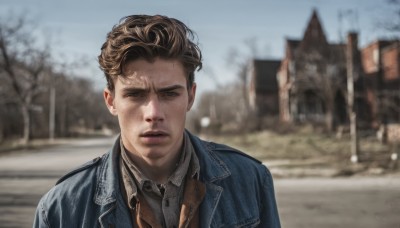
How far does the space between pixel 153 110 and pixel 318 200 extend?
840 cm

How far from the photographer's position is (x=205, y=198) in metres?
2.15

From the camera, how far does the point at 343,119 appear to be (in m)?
42.4

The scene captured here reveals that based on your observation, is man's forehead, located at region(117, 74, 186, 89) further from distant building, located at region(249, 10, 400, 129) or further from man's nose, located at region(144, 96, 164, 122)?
distant building, located at region(249, 10, 400, 129)

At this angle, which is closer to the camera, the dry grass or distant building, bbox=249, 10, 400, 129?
the dry grass

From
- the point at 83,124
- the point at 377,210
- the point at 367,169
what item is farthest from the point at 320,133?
the point at 83,124

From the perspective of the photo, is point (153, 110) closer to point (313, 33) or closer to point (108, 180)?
point (108, 180)

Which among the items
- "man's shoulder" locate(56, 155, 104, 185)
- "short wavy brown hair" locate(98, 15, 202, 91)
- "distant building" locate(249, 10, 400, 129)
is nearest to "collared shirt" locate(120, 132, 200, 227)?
"man's shoulder" locate(56, 155, 104, 185)

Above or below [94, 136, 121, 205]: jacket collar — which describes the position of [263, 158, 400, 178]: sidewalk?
below

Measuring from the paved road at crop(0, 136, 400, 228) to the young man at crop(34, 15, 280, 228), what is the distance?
5449 millimetres

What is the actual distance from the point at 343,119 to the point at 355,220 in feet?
120

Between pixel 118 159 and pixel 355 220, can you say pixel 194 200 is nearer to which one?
pixel 118 159

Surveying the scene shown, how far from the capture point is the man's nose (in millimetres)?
2105

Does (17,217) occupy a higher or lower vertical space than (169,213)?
lower

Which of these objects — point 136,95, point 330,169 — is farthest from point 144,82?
point 330,169
